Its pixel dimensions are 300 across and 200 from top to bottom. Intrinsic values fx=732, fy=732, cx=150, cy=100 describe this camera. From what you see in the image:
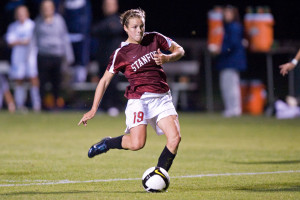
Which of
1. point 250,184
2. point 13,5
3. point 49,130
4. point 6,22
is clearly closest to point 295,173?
point 250,184

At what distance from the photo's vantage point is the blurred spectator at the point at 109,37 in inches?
778

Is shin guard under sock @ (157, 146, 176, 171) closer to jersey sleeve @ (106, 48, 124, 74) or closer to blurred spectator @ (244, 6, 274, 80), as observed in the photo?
jersey sleeve @ (106, 48, 124, 74)

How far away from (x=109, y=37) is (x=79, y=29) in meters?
2.46

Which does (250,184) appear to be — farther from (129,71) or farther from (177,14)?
(177,14)

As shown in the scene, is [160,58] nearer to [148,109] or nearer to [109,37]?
[148,109]

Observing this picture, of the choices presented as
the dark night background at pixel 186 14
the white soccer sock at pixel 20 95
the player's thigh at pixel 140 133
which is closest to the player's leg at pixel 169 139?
the player's thigh at pixel 140 133

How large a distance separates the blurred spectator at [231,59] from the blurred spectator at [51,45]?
4364mm

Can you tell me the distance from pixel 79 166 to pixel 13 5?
15690 millimetres

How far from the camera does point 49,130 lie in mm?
15391

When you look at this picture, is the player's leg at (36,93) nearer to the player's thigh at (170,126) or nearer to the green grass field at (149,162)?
the green grass field at (149,162)

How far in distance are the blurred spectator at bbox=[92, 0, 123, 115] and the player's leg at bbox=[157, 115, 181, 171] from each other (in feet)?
39.0

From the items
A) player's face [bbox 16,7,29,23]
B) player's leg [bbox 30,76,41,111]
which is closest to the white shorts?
player's face [bbox 16,7,29,23]

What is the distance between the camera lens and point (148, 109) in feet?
26.7

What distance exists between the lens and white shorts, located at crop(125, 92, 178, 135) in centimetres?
806
